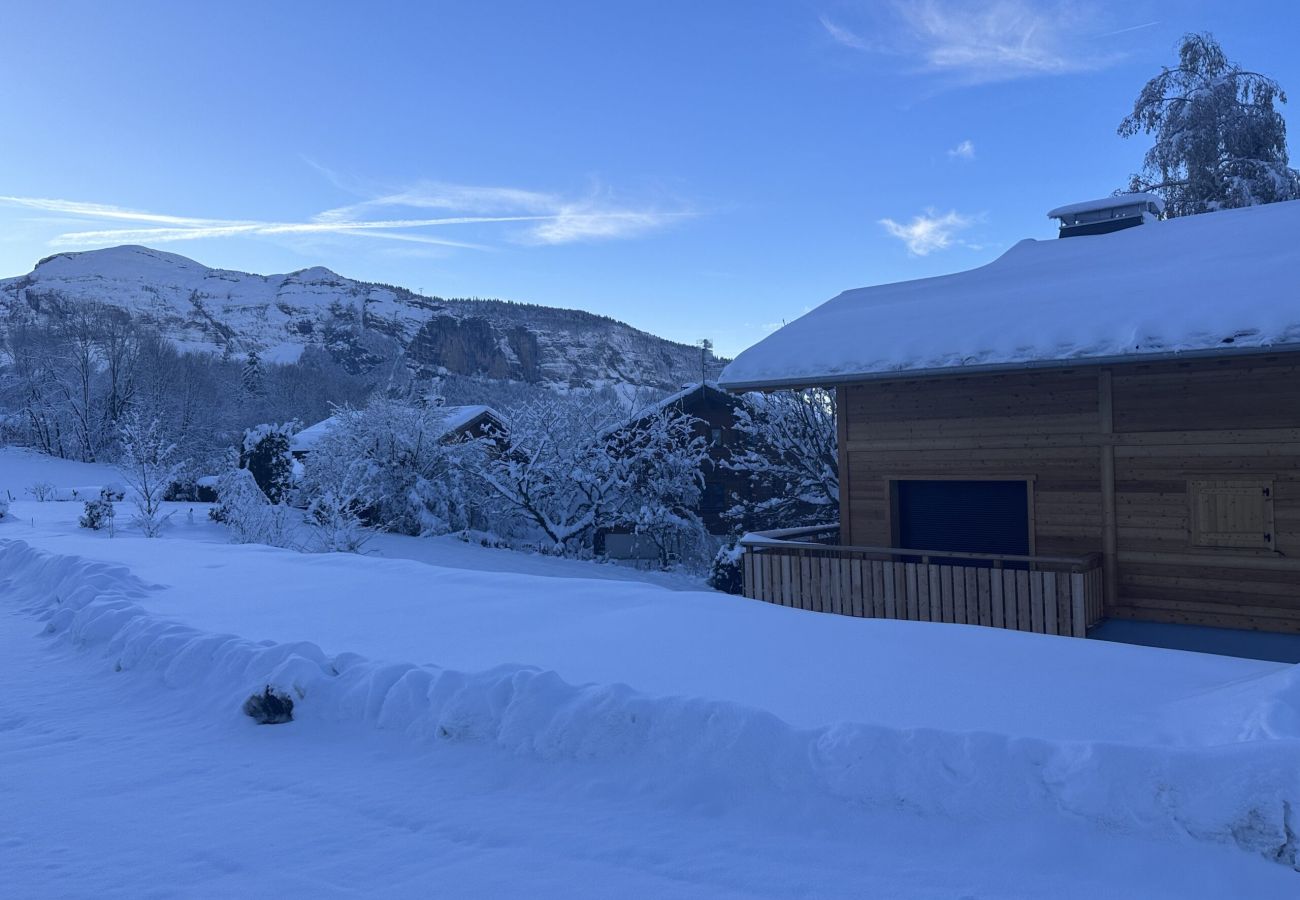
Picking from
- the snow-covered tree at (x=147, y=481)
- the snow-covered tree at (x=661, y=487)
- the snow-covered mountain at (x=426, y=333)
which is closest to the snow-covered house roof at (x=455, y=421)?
the snow-covered tree at (x=147, y=481)

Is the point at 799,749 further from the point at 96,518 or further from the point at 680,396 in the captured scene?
the point at 680,396

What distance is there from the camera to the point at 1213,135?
26.8 metres

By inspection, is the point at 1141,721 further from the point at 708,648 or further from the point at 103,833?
the point at 103,833

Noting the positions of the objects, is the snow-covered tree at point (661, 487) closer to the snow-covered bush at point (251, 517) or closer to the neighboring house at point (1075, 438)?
the snow-covered bush at point (251, 517)

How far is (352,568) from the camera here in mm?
11250

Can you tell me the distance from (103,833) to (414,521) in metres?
22.0

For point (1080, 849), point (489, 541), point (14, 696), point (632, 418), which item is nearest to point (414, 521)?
point (489, 541)

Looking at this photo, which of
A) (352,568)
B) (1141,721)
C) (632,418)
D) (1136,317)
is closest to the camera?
(1141,721)

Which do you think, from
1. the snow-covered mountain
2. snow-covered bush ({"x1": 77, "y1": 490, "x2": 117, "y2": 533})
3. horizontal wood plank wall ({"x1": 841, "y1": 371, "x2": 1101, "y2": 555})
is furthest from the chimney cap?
the snow-covered mountain

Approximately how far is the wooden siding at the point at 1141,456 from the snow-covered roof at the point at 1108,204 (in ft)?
21.3

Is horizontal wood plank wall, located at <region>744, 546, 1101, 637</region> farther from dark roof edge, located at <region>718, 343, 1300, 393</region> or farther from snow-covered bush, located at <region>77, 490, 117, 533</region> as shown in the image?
snow-covered bush, located at <region>77, 490, 117, 533</region>

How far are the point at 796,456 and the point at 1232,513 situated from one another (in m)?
13.9

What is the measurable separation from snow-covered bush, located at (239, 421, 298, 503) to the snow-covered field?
69.7 ft

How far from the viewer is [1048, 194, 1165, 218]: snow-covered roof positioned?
14930mm
